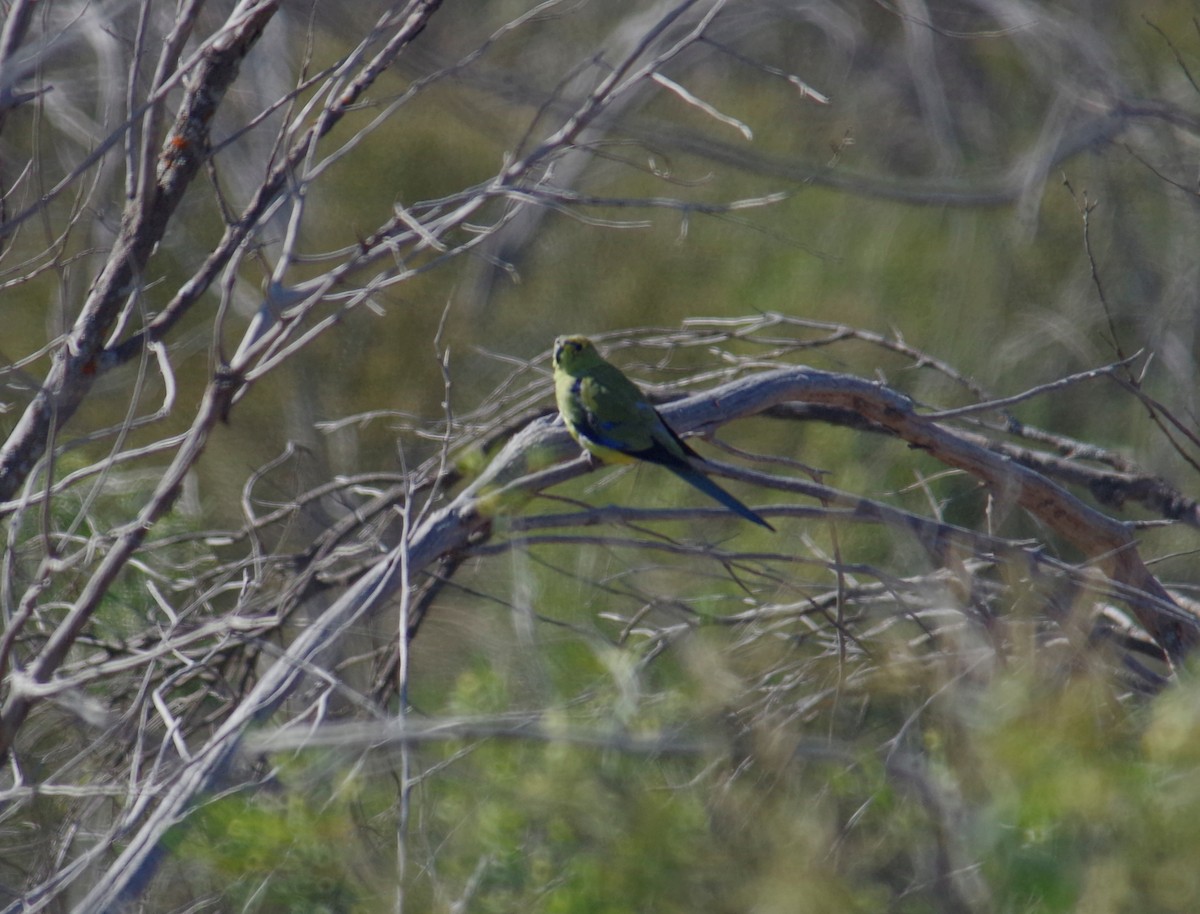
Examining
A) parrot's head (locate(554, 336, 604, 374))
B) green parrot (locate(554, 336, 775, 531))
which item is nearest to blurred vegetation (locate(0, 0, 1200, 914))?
green parrot (locate(554, 336, 775, 531))

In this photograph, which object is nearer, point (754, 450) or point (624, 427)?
point (624, 427)

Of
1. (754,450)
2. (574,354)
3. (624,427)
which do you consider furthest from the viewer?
(754,450)

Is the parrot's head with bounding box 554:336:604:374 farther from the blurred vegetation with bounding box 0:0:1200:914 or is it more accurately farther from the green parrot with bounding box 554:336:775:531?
the blurred vegetation with bounding box 0:0:1200:914

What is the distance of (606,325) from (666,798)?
6124 mm

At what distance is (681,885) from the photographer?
153cm

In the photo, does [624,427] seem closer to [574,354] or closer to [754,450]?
[574,354]

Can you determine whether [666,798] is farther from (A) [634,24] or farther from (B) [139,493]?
(A) [634,24]

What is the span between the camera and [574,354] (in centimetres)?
379

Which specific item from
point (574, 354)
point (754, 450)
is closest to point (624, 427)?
point (574, 354)

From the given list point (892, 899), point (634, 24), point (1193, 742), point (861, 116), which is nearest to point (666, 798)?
point (892, 899)

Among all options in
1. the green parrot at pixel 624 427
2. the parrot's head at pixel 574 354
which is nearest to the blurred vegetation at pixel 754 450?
the green parrot at pixel 624 427

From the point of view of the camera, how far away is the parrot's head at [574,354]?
374 cm

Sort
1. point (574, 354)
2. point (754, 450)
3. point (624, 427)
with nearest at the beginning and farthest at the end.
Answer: point (624, 427)
point (574, 354)
point (754, 450)

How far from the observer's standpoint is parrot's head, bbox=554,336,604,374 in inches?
147
